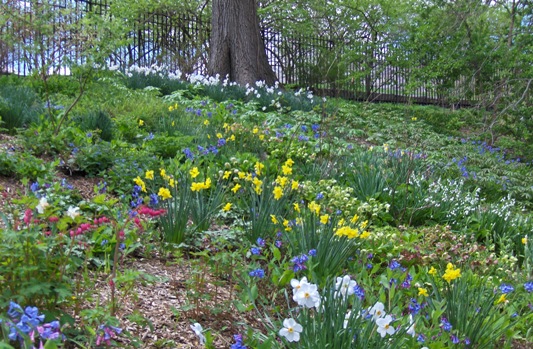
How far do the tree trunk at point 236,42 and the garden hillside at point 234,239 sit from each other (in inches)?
156

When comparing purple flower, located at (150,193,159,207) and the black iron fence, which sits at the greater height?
the black iron fence

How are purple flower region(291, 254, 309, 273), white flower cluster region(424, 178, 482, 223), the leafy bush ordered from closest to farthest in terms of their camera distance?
purple flower region(291, 254, 309, 273), white flower cluster region(424, 178, 482, 223), the leafy bush

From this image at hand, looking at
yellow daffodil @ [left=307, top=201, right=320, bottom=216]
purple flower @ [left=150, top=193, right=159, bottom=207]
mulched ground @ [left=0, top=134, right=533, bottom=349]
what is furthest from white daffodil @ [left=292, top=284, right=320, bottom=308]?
purple flower @ [left=150, top=193, right=159, bottom=207]

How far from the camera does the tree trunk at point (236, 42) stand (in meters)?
11.1

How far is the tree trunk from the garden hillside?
13.0 ft

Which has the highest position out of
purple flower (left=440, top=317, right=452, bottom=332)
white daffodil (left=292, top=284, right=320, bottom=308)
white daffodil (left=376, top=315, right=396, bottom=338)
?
white daffodil (left=292, top=284, right=320, bottom=308)

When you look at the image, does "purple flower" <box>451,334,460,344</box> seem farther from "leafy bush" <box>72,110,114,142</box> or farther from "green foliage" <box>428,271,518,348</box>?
"leafy bush" <box>72,110,114,142</box>

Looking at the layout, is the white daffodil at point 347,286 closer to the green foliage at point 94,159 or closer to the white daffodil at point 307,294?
the white daffodil at point 307,294

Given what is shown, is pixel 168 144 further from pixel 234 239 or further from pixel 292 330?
pixel 292 330

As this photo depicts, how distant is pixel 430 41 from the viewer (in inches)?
513

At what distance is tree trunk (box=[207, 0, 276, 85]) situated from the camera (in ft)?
36.5

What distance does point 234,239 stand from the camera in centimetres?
372

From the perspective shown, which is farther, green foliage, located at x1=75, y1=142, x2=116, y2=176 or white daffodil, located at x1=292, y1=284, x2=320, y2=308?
green foliage, located at x1=75, y1=142, x2=116, y2=176

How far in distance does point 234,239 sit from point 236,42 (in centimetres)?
806
